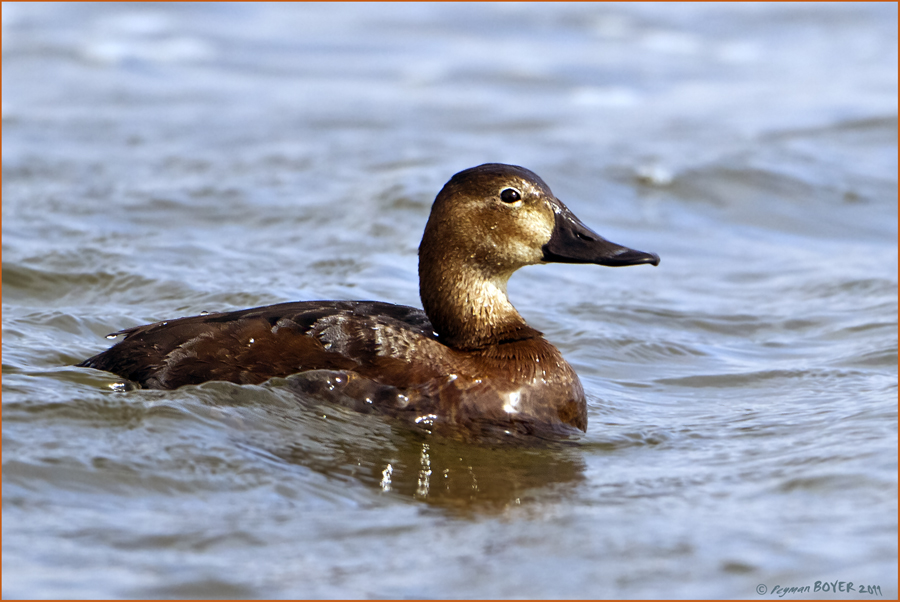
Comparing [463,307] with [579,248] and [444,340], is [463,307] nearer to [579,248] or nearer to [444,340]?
[444,340]

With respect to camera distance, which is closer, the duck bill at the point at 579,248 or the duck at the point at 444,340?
the duck at the point at 444,340

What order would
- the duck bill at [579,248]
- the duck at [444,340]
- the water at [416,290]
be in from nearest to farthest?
the water at [416,290] < the duck at [444,340] < the duck bill at [579,248]

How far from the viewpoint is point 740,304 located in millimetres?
7172

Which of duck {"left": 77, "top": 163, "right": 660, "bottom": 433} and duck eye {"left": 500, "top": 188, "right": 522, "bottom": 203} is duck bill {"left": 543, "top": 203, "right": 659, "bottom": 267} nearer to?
duck {"left": 77, "top": 163, "right": 660, "bottom": 433}

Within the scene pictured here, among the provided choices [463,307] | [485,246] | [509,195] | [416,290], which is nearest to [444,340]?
[463,307]

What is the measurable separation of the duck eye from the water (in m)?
1.04

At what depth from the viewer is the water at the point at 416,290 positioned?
3551 millimetres

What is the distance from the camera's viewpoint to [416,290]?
22.8 feet

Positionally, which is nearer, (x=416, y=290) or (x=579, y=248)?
(x=579, y=248)

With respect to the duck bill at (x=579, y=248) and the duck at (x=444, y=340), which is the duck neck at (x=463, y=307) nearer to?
the duck at (x=444, y=340)

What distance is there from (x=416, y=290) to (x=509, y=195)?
86.9 inches

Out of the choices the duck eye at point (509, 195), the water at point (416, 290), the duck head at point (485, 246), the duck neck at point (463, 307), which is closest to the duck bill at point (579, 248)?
the duck head at point (485, 246)

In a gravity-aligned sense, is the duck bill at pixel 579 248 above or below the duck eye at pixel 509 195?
below

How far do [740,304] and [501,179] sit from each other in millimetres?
2889
